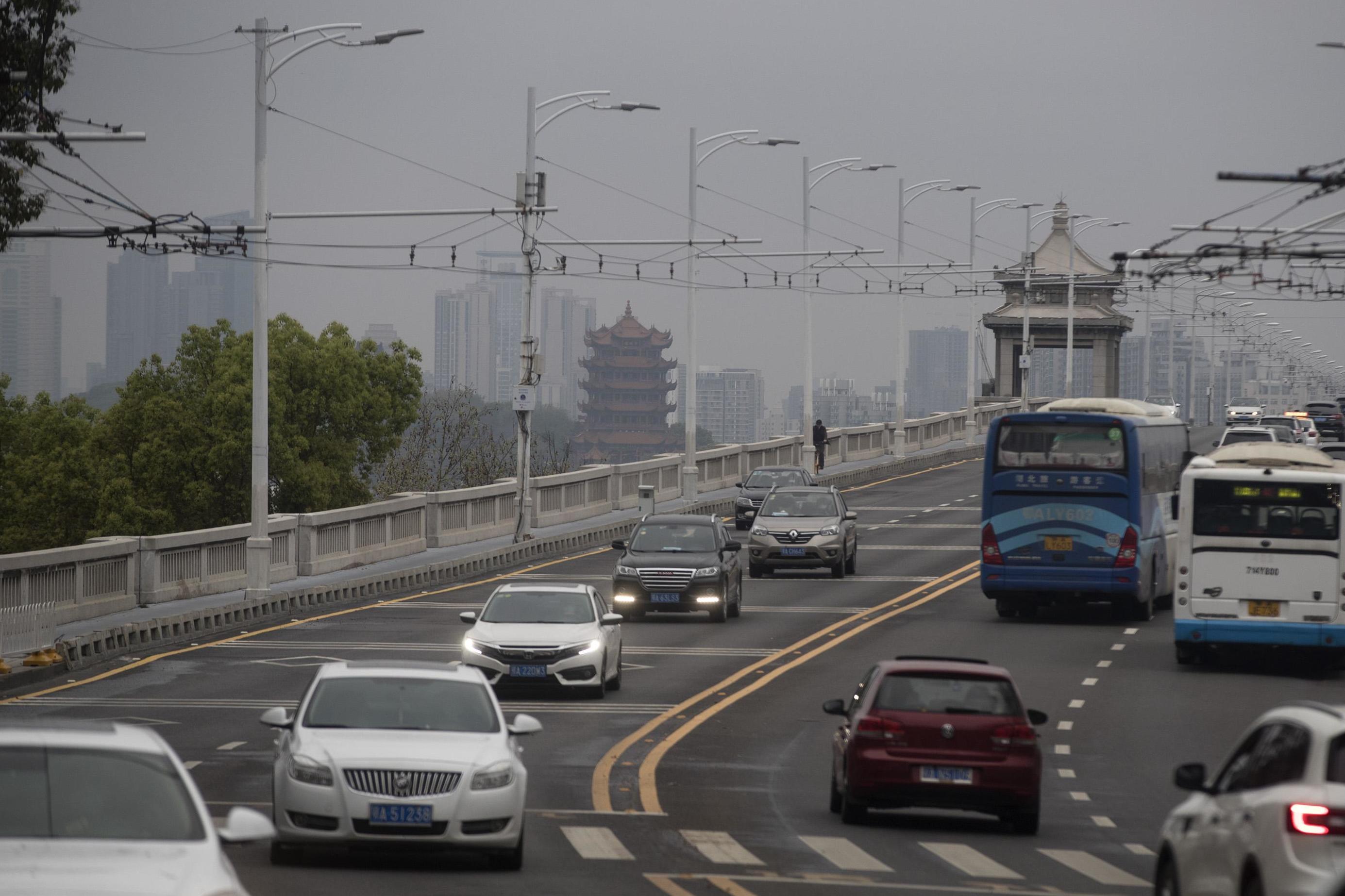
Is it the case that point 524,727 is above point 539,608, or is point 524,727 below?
above

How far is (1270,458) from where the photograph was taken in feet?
93.0

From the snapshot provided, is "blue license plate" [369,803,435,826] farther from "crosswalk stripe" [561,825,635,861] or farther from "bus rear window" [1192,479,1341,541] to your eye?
"bus rear window" [1192,479,1341,541]

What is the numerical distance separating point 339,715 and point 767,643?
1698 centimetres

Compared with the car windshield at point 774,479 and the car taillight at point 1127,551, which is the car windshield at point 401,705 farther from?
the car windshield at point 774,479

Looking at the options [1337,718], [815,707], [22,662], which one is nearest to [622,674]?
[815,707]

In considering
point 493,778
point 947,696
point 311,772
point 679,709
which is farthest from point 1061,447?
point 311,772

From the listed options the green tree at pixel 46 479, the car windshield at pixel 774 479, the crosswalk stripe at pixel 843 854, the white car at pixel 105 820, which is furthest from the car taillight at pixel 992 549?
the green tree at pixel 46 479

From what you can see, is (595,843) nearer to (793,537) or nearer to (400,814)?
(400,814)

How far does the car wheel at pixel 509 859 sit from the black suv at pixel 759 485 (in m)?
39.0

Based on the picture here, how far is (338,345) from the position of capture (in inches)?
3172

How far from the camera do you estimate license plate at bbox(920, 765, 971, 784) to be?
1627cm

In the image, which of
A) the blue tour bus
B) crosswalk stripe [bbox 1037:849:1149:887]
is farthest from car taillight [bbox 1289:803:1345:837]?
the blue tour bus

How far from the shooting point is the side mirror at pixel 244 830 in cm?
895

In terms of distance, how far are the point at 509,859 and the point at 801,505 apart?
28.2 meters
